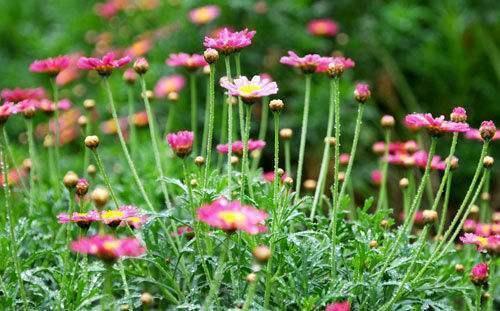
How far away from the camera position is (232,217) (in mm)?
1415

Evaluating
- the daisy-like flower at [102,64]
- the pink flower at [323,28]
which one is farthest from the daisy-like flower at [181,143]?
the pink flower at [323,28]

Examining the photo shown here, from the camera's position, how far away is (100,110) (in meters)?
4.00

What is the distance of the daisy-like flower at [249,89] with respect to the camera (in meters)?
1.63

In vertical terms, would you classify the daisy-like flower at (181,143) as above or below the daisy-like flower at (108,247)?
above

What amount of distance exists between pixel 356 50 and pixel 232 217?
2.76 metres

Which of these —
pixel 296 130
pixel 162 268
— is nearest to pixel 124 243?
pixel 162 268

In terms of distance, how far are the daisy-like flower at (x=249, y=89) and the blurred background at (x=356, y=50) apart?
6.21 feet

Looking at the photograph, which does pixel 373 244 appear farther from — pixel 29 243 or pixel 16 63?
pixel 16 63

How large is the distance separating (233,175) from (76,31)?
297cm

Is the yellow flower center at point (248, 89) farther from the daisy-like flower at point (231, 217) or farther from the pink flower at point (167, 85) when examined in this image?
the pink flower at point (167, 85)

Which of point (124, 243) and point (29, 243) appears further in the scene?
point (29, 243)

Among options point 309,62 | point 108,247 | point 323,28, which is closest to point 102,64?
point 309,62

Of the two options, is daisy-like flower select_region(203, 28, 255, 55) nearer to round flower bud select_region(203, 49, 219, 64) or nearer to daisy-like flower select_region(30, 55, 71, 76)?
round flower bud select_region(203, 49, 219, 64)

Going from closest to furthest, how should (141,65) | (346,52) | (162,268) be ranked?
(162,268) → (141,65) → (346,52)
